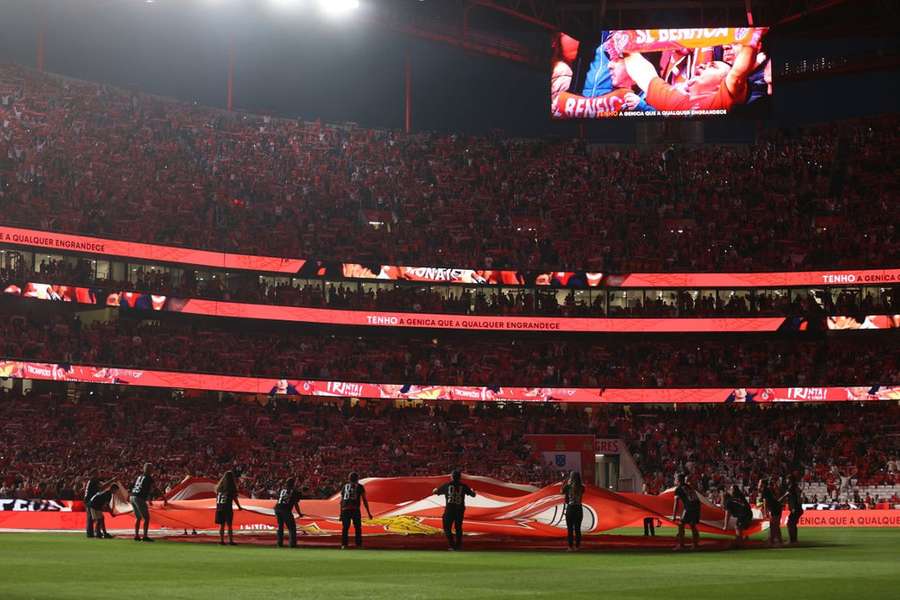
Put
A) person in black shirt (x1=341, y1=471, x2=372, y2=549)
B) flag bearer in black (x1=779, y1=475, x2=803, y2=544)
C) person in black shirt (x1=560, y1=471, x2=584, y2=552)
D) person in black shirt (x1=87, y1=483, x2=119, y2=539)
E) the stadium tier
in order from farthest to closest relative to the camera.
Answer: the stadium tier → flag bearer in black (x1=779, y1=475, x2=803, y2=544) → person in black shirt (x1=87, y1=483, x2=119, y2=539) → person in black shirt (x1=341, y1=471, x2=372, y2=549) → person in black shirt (x1=560, y1=471, x2=584, y2=552)

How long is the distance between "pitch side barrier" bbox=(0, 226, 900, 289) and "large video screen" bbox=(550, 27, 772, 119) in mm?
9936

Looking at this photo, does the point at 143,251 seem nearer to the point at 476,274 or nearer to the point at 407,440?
the point at 407,440

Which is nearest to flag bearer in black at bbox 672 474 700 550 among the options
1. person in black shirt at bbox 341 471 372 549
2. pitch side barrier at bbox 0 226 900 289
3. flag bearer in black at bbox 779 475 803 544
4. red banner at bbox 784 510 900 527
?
flag bearer in black at bbox 779 475 803 544

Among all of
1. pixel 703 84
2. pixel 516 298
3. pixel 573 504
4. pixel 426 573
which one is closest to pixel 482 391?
pixel 516 298

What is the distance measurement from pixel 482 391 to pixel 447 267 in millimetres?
7912

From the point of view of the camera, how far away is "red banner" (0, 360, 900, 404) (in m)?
56.4

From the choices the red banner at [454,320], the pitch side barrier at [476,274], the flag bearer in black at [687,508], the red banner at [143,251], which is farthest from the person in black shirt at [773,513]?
the red banner at [143,251]

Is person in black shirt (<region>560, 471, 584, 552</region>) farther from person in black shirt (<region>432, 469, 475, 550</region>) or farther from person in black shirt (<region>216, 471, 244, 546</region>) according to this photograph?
person in black shirt (<region>216, 471, 244, 546</region>)

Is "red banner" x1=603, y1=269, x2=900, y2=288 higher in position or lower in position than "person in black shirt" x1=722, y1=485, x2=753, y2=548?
higher

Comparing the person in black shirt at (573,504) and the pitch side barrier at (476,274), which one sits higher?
the pitch side barrier at (476,274)

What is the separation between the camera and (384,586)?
52.5 feet

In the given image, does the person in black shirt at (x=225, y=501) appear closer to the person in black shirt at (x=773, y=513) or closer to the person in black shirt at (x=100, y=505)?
the person in black shirt at (x=100, y=505)

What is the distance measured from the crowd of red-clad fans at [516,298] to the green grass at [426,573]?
34.9 m

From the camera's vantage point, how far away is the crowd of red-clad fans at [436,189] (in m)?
62.0
